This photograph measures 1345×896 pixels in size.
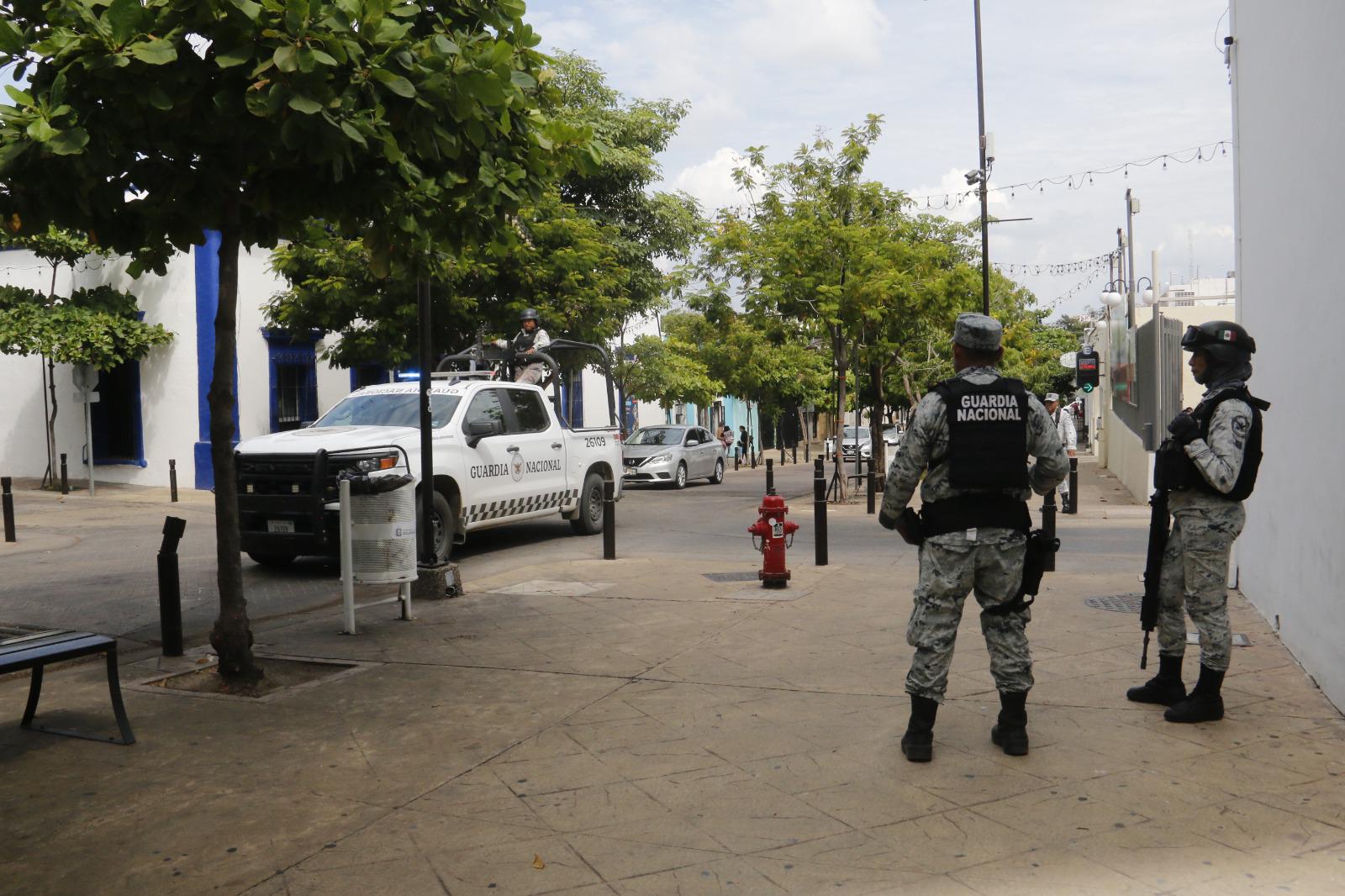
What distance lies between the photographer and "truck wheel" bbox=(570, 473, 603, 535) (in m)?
14.7

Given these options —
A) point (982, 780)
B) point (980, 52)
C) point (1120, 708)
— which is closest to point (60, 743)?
point (982, 780)

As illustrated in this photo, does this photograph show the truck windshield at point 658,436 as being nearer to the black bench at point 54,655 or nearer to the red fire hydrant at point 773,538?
the red fire hydrant at point 773,538

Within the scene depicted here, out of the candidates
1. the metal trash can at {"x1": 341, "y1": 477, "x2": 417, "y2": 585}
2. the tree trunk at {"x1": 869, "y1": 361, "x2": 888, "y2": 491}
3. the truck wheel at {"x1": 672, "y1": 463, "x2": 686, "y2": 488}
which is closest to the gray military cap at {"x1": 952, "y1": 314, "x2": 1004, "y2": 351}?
the metal trash can at {"x1": 341, "y1": 477, "x2": 417, "y2": 585}

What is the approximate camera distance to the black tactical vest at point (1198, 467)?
5.25 m

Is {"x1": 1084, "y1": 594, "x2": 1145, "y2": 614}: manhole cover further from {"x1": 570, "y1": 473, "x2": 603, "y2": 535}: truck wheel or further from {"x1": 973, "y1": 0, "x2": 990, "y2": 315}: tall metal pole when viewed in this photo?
{"x1": 973, "y1": 0, "x2": 990, "y2": 315}: tall metal pole

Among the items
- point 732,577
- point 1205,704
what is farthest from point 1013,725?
point 732,577

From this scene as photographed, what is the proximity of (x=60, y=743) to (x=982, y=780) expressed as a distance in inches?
166

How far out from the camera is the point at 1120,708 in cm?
567

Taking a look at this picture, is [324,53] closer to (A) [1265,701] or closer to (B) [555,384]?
(A) [1265,701]

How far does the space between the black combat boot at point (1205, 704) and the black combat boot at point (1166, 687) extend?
0.75 feet

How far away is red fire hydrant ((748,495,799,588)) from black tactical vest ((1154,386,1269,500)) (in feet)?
14.2

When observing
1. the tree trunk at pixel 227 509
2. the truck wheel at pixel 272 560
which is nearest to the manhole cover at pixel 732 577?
the truck wheel at pixel 272 560

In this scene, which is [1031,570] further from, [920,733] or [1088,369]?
[1088,369]

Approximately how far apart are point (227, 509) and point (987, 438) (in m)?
4.22
